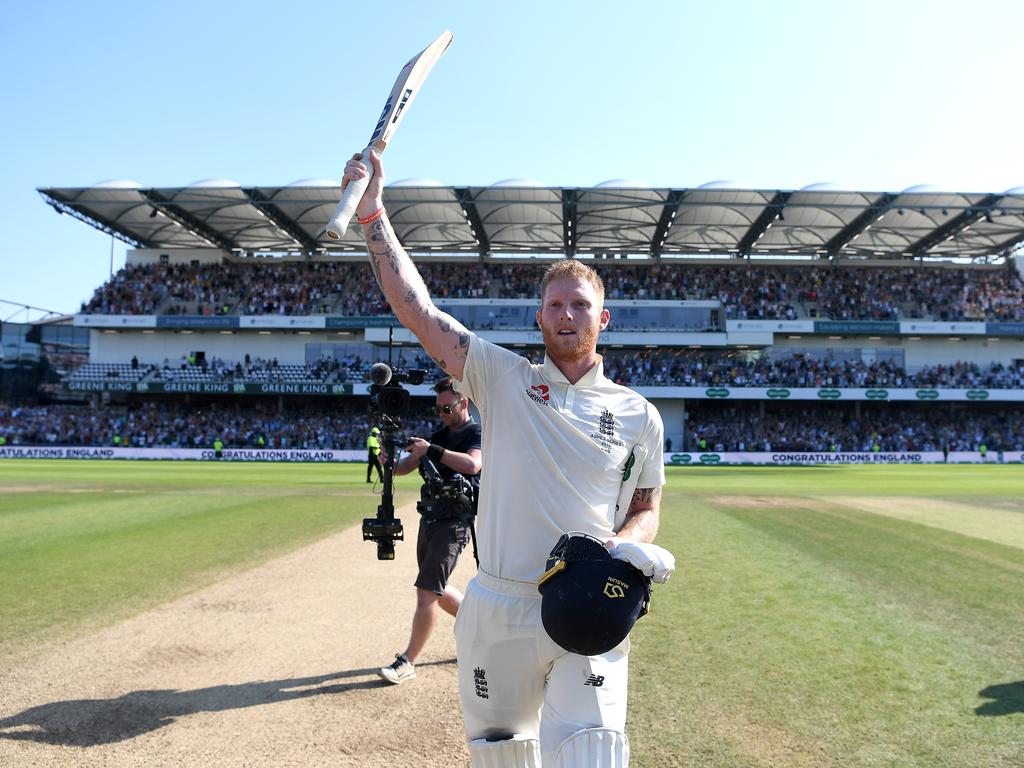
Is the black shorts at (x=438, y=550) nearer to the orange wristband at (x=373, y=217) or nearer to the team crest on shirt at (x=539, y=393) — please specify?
the team crest on shirt at (x=539, y=393)

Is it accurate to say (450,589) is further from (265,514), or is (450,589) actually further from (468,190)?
(468,190)

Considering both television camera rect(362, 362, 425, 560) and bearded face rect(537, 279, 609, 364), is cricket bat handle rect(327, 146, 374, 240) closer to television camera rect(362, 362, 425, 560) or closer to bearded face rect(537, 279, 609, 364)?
bearded face rect(537, 279, 609, 364)

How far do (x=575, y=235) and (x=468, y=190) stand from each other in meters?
10.5

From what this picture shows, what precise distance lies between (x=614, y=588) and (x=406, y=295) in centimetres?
142

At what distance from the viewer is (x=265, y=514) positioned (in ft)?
51.0

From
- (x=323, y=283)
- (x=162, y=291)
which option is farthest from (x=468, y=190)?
(x=162, y=291)

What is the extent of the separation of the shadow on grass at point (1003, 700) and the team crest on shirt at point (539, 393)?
13.4 ft

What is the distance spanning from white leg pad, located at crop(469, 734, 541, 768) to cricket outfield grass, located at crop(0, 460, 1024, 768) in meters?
1.70

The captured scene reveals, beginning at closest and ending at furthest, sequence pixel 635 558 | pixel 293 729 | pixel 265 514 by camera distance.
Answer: pixel 635 558
pixel 293 729
pixel 265 514

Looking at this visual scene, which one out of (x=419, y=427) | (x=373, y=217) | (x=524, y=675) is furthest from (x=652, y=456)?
(x=419, y=427)

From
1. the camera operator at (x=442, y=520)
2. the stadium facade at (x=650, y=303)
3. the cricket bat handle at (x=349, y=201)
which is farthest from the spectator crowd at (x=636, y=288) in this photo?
the cricket bat handle at (x=349, y=201)

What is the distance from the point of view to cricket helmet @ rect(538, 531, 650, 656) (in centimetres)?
260

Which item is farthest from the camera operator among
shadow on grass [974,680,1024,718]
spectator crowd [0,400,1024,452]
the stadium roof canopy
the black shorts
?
spectator crowd [0,400,1024,452]

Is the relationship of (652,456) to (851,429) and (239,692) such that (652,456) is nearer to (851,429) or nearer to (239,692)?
(239,692)
